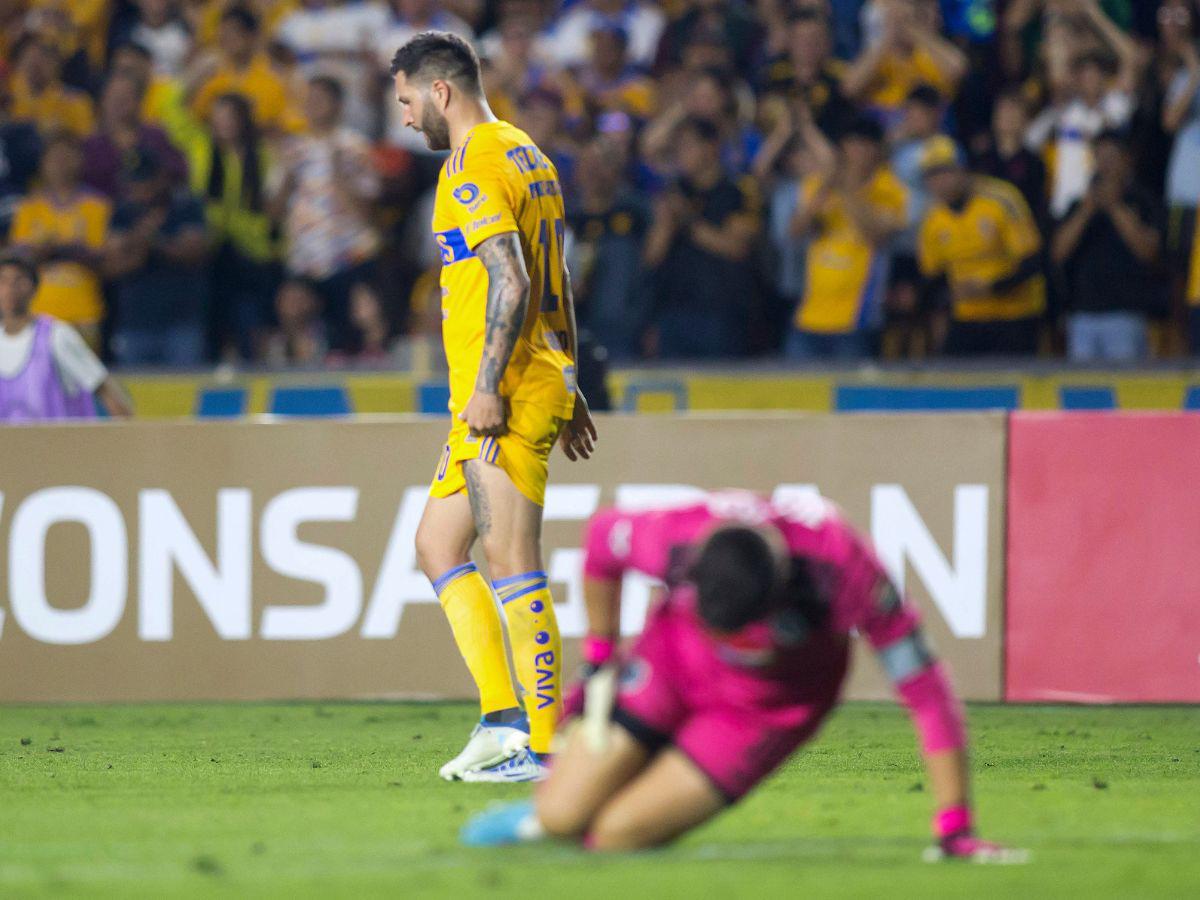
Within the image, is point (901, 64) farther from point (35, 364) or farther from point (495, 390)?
point (495, 390)

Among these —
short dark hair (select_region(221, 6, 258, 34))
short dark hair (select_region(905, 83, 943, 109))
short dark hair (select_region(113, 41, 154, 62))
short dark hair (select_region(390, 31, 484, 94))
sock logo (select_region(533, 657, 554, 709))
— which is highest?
short dark hair (select_region(221, 6, 258, 34))

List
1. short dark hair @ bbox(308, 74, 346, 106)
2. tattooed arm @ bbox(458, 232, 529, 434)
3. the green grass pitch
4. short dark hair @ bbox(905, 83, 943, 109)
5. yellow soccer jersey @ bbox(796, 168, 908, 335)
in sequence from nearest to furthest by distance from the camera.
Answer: the green grass pitch < tattooed arm @ bbox(458, 232, 529, 434) < yellow soccer jersey @ bbox(796, 168, 908, 335) < short dark hair @ bbox(905, 83, 943, 109) < short dark hair @ bbox(308, 74, 346, 106)

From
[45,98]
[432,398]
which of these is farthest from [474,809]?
[45,98]

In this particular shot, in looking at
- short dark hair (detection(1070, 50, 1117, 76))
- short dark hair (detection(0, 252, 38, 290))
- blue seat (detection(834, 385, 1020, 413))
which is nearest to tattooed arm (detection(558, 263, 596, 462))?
short dark hair (detection(0, 252, 38, 290))

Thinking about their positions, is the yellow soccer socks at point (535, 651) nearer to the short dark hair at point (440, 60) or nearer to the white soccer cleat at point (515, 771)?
the white soccer cleat at point (515, 771)

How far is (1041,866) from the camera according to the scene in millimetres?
4973

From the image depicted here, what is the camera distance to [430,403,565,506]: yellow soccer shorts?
264 inches

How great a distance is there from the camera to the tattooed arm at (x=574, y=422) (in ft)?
23.0

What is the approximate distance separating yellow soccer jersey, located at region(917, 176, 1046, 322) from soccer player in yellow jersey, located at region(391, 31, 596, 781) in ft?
18.6

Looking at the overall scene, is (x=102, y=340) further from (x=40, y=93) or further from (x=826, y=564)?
(x=826, y=564)

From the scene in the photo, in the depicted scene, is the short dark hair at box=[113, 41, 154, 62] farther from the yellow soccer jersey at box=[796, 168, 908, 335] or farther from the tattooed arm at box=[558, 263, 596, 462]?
the tattooed arm at box=[558, 263, 596, 462]

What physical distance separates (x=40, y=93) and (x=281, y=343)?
9.52ft

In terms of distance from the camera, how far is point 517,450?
6.73 meters

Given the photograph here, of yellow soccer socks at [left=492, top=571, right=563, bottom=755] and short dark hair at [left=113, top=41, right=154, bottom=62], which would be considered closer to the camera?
yellow soccer socks at [left=492, top=571, right=563, bottom=755]
